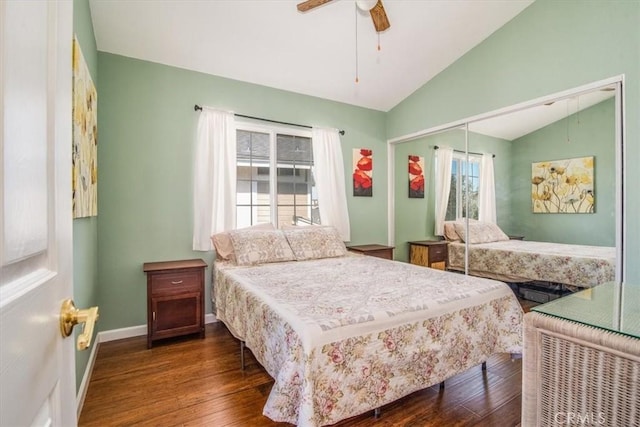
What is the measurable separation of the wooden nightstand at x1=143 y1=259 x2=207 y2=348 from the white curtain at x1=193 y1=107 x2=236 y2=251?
0.42 meters

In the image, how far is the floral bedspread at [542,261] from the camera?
259cm

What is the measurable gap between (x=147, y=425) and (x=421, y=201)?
12.1 ft

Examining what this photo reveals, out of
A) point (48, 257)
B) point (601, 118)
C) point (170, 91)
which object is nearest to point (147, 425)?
point (48, 257)

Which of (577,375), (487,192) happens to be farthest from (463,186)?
(577,375)

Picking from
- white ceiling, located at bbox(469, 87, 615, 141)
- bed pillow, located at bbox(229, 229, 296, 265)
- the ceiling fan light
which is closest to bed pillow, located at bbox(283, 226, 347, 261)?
bed pillow, located at bbox(229, 229, 296, 265)

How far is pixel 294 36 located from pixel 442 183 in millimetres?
2439

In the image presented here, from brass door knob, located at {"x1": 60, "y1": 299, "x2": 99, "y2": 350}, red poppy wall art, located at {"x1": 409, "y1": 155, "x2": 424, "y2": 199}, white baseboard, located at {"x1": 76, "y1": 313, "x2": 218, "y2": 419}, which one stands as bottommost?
white baseboard, located at {"x1": 76, "y1": 313, "x2": 218, "y2": 419}

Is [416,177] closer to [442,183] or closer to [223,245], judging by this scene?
[442,183]

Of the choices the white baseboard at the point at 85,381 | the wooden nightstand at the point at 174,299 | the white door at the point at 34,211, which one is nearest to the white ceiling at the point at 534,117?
the wooden nightstand at the point at 174,299

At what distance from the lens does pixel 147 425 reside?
1.73 metres

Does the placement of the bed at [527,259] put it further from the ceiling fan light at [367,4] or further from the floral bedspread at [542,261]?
the ceiling fan light at [367,4]

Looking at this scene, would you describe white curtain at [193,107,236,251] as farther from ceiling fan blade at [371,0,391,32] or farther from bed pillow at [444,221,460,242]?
bed pillow at [444,221,460,242]

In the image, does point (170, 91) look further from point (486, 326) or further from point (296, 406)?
point (486, 326)

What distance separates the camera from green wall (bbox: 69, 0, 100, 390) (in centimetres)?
185
